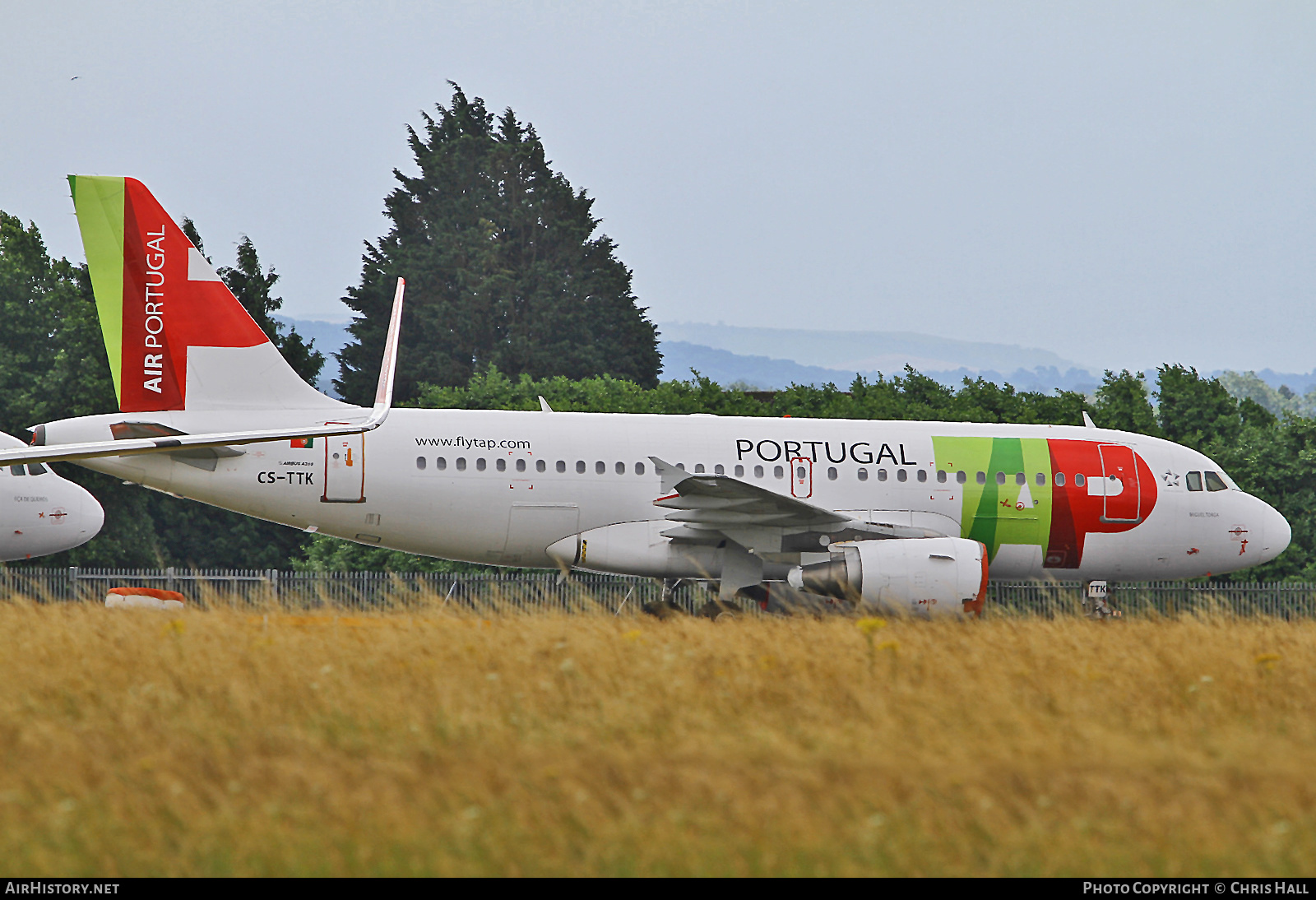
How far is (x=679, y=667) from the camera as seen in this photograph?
27.6 feet

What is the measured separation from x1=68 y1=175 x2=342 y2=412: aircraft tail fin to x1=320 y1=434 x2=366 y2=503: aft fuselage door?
4.88ft

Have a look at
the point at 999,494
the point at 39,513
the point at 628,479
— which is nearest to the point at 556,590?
the point at 628,479

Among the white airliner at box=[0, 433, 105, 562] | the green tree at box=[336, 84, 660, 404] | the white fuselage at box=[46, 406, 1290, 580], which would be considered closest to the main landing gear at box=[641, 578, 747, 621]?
the white fuselage at box=[46, 406, 1290, 580]

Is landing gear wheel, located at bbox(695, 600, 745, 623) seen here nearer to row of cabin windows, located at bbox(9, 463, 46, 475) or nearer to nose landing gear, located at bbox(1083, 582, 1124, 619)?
nose landing gear, located at bbox(1083, 582, 1124, 619)

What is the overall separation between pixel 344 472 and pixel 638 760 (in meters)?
11.5

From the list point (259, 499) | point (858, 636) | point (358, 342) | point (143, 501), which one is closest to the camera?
point (858, 636)

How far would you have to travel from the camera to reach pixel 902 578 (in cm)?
1609

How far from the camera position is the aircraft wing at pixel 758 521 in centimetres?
1642

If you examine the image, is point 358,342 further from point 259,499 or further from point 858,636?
point 858,636

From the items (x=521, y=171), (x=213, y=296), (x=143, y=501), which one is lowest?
(x=143, y=501)

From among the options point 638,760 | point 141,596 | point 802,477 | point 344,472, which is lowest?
point 141,596

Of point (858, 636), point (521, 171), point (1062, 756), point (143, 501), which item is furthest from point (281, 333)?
point (1062, 756)

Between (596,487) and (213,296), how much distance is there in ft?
18.8

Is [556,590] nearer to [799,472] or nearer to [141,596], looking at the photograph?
[799,472]
